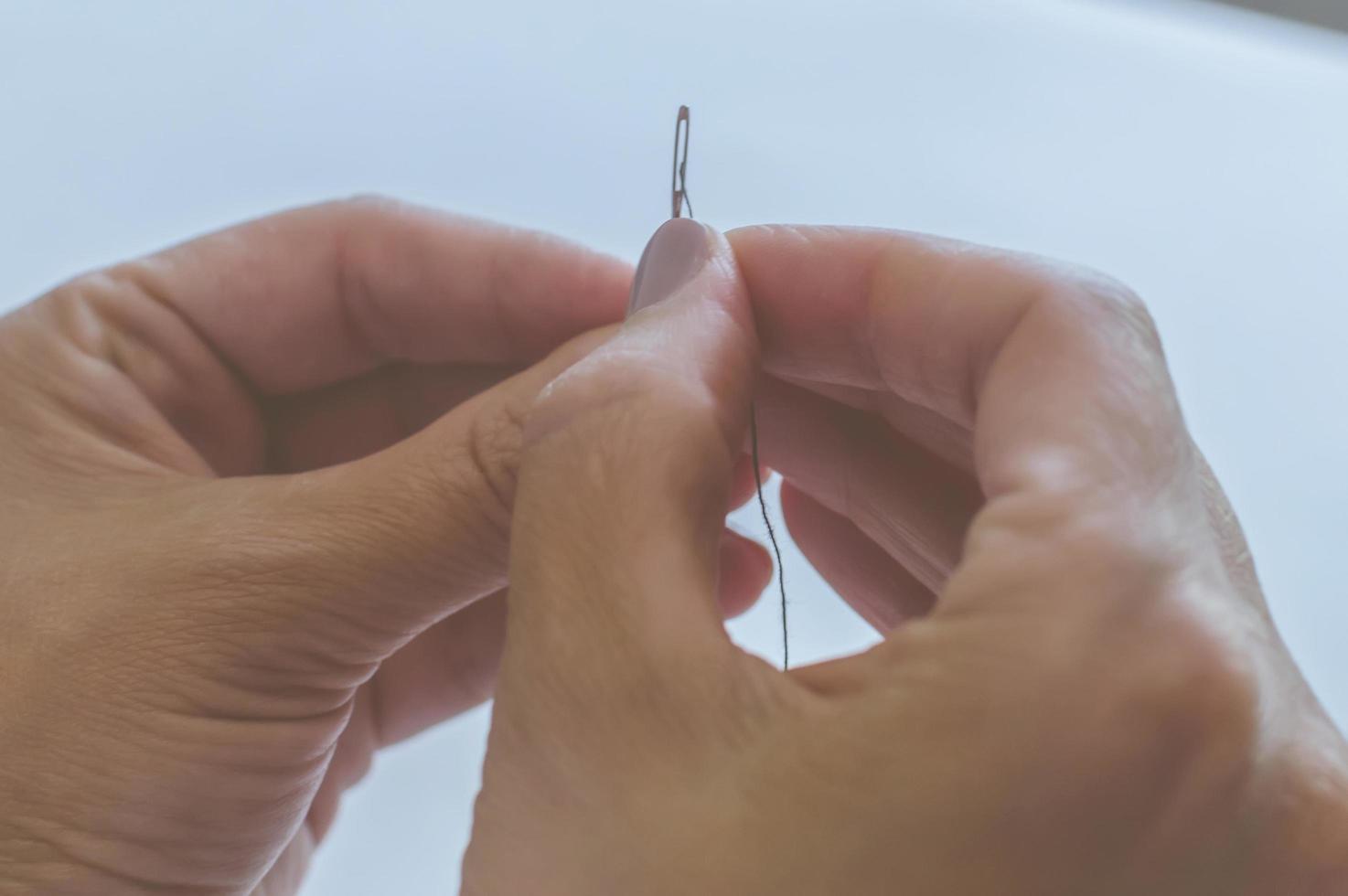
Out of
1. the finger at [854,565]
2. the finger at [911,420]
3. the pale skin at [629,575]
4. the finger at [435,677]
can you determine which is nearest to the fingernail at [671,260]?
the pale skin at [629,575]

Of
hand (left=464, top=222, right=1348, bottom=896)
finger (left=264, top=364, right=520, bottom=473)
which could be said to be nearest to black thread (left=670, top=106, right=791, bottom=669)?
hand (left=464, top=222, right=1348, bottom=896)

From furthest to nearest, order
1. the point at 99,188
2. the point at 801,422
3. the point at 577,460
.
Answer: the point at 99,188 → the point at 801,422 → the point at 577,460

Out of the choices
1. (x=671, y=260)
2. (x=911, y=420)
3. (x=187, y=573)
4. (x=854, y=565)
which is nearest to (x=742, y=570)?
(x=854, y=565)

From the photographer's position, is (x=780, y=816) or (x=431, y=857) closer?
(x=780, y=816)

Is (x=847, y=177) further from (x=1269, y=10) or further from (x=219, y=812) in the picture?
(x=219, y=812)

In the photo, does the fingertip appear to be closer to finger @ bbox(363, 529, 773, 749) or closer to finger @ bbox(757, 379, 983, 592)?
finger @ bbox(757, 379, 983, 592)

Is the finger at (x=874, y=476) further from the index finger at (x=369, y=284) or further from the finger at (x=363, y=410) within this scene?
the finger at (x=363, y=410)

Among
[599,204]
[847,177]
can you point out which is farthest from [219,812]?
[847,177]

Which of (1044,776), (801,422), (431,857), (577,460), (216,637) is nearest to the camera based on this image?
(1044,776)
